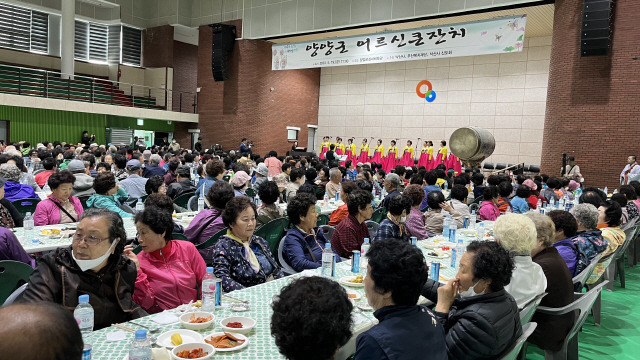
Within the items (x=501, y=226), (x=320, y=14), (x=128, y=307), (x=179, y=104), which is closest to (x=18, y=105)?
(x=179, y=104)

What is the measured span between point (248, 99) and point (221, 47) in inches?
93.6

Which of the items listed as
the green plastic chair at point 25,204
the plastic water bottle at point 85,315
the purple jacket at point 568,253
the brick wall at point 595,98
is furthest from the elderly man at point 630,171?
the green plastic chair at point 25,204

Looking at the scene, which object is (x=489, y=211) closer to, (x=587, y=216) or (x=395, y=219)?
(x=587, y=216)

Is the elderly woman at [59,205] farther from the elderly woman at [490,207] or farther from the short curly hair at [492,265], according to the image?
the elderly woman at [490,207]

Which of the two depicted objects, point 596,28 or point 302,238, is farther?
point 596,28

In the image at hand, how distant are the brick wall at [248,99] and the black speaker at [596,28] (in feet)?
39.7

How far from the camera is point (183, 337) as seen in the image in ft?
6.86

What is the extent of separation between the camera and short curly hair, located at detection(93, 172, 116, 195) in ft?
15.3

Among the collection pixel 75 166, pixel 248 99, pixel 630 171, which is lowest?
pixel 75 166

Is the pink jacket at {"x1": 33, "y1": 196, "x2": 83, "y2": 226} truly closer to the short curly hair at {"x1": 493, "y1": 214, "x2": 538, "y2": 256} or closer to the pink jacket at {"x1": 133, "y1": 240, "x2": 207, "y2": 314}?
the pink jacket at {"x1": 133, "y1": 240, "x2": 207, "y2": 314}

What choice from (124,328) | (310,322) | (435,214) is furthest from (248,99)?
(310,322)

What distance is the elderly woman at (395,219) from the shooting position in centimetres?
395

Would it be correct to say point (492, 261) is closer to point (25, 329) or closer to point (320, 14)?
point (25, 329)

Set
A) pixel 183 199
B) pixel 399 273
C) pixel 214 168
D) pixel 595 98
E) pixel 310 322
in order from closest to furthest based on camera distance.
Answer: pixel 310 322
pixel 399 273
pixel 214 168
pixel 183 199
pixel 595 98
